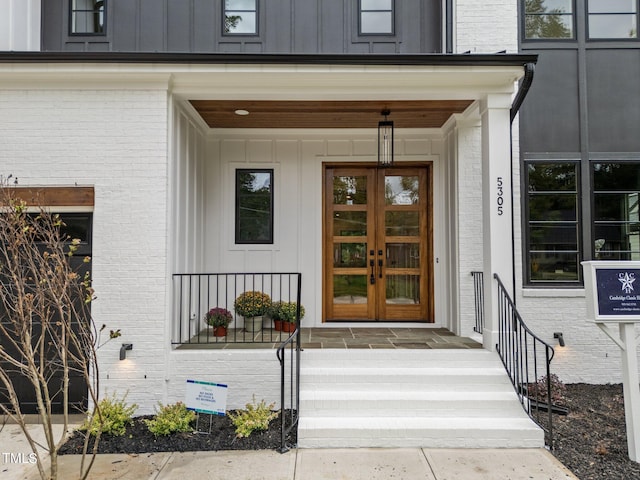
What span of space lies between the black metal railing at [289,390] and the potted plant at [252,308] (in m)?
0.82

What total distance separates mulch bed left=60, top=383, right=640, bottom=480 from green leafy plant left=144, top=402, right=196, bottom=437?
6 centimetres

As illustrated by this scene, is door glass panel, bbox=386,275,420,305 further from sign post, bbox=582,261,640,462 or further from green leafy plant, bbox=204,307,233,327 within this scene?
sign post, bbox=582,261,640,462

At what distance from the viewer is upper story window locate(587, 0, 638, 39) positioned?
5.34m

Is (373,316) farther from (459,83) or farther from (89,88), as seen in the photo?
(89,88)

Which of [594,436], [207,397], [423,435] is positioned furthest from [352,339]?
[594,436]

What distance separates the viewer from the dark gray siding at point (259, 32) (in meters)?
5.58

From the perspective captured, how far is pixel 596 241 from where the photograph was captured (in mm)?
5223

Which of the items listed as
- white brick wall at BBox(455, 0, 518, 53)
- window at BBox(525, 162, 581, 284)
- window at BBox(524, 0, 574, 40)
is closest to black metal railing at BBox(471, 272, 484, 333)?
window at BBox(525, 162, 581, 284)

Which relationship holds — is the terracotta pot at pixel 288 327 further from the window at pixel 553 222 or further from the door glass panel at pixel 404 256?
the window at pixel 553 222

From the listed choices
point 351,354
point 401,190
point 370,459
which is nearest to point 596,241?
point 401,190

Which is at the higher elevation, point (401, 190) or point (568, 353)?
point (401, 190)

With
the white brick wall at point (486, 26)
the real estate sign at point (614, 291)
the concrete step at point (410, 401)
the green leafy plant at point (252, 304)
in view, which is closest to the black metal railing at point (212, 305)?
the green leafy plant at point (252, 304)

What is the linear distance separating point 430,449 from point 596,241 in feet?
11.5

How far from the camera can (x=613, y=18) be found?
535 cm
